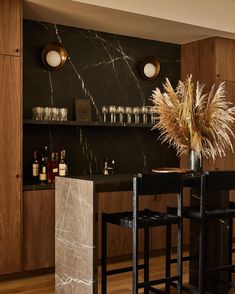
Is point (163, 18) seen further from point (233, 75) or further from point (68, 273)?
point (68, 273)

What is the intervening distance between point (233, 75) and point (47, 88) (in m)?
2.28

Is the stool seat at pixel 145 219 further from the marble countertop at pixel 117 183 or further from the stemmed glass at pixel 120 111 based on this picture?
the stemmed glass at pixel 120 111

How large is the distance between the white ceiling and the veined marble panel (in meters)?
1.73

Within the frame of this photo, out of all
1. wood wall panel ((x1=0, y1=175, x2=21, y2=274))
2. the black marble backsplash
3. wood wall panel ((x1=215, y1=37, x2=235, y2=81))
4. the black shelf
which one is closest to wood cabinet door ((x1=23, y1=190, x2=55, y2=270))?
wood wall panel ((x1=0, y1=175, x2=21, y2=274))

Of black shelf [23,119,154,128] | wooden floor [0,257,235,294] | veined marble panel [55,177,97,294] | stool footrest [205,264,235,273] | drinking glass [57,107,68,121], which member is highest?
drinking glass [57,107,68,121]

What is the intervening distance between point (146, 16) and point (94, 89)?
1.08 metres

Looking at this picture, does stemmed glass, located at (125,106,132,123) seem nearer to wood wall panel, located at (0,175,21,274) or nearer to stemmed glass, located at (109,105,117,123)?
stemmed glass, located at (109,105,117,123)

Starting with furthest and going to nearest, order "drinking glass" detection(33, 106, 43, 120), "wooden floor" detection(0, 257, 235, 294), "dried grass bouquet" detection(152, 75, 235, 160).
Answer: "drinking glass" detection(33, 106, 43, 120)
"wooden floor" detection(0, 257, 235, 294)
"dried grass bouquet" detection(152, 75, 235, 160)

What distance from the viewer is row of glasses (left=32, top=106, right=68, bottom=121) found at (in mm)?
4637

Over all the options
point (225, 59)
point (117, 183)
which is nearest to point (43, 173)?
point (117, 183)

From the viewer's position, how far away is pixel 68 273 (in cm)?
341

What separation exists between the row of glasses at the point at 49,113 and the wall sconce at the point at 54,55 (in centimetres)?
49

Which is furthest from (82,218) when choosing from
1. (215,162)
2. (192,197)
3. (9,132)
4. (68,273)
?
(215,162)

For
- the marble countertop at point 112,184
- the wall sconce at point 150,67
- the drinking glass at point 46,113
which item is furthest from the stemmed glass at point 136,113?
the marble countertop at point 112,184
